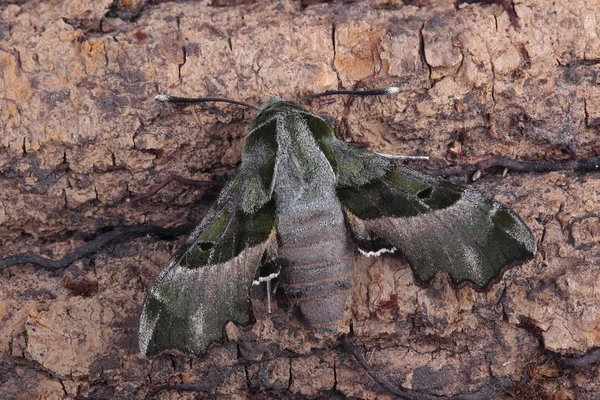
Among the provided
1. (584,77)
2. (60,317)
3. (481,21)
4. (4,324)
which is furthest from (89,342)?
(584,77)

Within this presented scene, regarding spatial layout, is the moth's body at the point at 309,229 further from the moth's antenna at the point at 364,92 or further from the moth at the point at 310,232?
the moth's antenna at the point at 364,92

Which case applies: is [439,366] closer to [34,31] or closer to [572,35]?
[572,35]

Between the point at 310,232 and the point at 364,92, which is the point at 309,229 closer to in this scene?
the point at 310,232

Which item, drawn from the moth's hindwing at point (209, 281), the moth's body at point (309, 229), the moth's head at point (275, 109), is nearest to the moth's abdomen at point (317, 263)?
the moth's body at point (309, 229)

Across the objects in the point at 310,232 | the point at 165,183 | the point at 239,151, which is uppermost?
the point at 239,151

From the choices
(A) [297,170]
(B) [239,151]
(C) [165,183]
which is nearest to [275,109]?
(A) [297,170]

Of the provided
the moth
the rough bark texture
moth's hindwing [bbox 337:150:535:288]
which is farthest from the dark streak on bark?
moth's hindwing [bbox 337:150:535:288]
